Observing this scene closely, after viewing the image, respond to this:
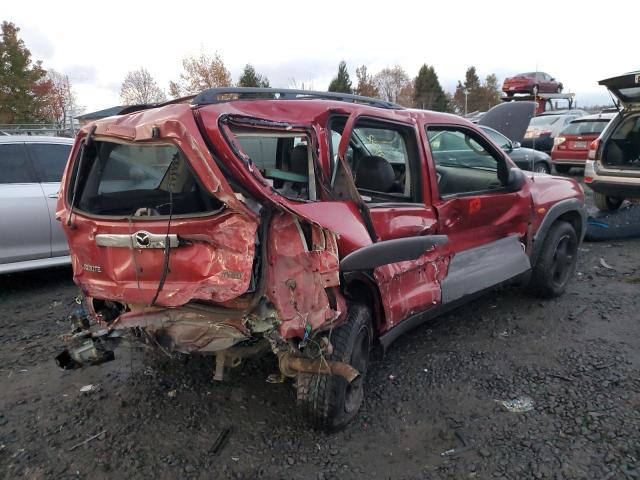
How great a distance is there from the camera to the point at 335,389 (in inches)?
105

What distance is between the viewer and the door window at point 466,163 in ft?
12.9

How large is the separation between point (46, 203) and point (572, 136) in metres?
11.4

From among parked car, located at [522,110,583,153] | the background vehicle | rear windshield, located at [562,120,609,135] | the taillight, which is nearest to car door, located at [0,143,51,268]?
the taillight

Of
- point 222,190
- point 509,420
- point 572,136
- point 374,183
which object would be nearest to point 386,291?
point 374,183

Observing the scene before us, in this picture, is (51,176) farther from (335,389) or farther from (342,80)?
(342,80)

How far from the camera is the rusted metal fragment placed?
2.45 m

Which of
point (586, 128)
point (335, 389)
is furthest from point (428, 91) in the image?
point (335, 389)

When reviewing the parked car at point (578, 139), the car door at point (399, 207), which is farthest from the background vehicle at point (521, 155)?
the car door at point (399, 207)

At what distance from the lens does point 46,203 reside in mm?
4910

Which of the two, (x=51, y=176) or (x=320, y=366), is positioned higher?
(x=51, y=176)

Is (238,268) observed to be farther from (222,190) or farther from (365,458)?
(365,458)

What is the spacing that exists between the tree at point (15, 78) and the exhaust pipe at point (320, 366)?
28707 mm

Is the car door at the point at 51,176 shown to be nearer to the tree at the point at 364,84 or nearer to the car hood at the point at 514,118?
the car hood at the point at 514,118

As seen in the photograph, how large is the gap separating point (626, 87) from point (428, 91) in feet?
149
